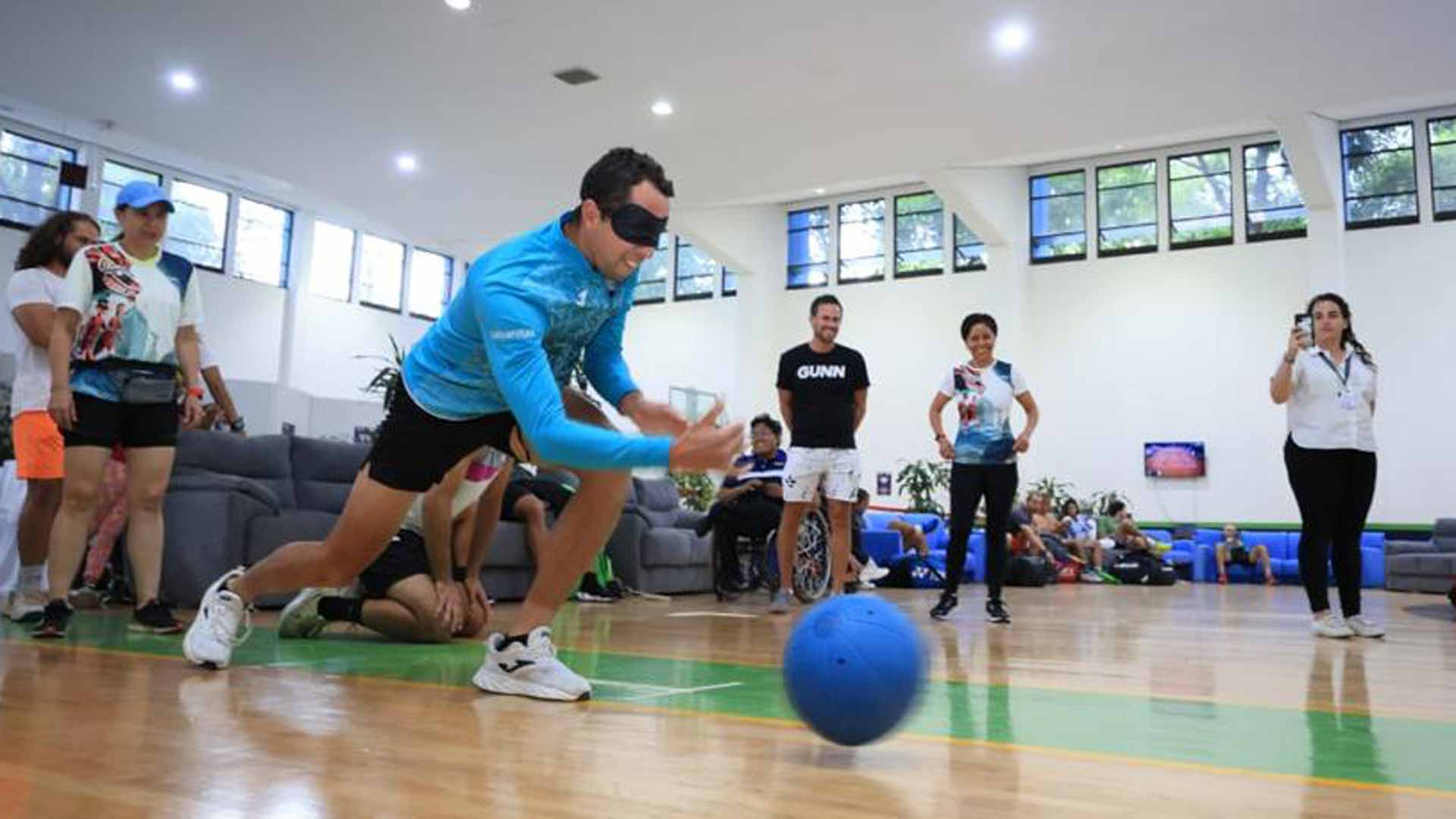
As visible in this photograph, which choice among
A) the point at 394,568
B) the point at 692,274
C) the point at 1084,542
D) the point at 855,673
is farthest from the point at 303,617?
the point at 692,274

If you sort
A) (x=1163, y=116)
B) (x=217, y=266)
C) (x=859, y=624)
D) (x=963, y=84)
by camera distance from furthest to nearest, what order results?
(x=217, y=266)
(x=1163, y=116)
(x=963, y=84)
(x=859, y=624)

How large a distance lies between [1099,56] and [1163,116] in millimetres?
2396

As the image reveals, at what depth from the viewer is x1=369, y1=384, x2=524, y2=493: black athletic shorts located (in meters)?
2.59

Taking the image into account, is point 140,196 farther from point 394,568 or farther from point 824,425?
point 824,425

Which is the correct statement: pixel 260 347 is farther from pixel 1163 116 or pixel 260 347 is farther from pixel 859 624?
pixel 859 624

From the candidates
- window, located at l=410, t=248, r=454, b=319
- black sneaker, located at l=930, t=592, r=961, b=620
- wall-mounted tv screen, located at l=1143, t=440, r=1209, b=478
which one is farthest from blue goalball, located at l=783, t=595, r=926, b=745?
window, located at l=410, t=248, r=454, b=319

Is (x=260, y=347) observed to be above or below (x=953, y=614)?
above

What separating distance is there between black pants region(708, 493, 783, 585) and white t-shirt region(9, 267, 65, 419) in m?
4.69

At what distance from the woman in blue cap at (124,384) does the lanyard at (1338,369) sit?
4999 millimetres

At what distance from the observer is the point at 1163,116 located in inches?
548

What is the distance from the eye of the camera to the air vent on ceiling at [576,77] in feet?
42.5

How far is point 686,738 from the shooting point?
82.5 inches

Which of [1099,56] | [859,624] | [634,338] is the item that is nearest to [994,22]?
[1099,56]

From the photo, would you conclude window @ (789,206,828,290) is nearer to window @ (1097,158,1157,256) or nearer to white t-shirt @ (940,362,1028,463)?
window @ (1097,158,1157,256)
